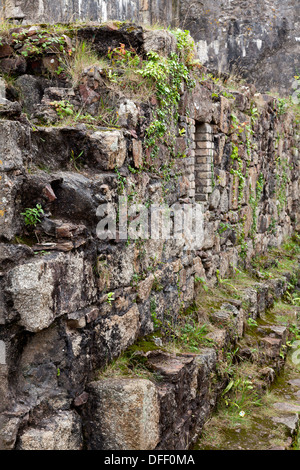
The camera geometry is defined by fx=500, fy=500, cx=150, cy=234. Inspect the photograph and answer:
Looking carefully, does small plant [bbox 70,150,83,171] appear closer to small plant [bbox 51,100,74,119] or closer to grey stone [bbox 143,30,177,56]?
small plant [bbox 51,100,74,119]

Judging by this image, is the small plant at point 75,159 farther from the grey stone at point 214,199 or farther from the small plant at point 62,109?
the grey stone at point 214,199

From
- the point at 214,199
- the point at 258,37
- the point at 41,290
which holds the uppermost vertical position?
the point at 258,37

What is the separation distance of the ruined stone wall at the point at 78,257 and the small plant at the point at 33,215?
0.03 meters

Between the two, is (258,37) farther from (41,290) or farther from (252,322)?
(41,290)

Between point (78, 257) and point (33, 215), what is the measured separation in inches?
13.4

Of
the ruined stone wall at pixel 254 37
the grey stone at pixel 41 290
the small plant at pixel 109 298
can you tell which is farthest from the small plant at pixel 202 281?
the ruined stone wall at pixel 254 37

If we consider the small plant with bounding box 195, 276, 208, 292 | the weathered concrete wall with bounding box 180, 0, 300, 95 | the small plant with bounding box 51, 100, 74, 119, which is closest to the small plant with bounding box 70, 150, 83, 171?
the small plant with bounding box 51, 100, 74, 119

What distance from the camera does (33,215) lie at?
2.71 meters

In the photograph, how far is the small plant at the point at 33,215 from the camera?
8.80 feet

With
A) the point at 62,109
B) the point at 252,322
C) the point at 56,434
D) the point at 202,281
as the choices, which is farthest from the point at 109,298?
the point at 252,322

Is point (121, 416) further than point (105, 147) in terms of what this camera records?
No

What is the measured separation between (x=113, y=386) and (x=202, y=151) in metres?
3.09
